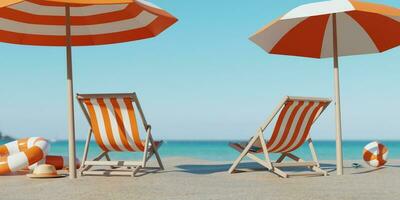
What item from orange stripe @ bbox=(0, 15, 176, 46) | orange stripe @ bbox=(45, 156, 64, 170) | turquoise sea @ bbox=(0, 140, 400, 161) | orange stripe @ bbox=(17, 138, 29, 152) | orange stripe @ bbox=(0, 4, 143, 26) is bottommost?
turquoise sea @ bbox=(0, 140, 400, 161)

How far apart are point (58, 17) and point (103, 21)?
57cm

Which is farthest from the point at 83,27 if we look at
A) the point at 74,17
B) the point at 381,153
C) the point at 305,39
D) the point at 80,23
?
the point at 381,153

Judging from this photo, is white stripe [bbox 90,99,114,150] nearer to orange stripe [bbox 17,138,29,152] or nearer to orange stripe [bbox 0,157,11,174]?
orange stripe [bbox 0,157,11,174]

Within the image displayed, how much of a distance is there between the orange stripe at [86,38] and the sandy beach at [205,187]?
1.90 m

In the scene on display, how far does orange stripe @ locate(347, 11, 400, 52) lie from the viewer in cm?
647

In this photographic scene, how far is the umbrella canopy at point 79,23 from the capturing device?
6551mm

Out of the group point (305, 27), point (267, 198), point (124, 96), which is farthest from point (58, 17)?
point (267, 198)

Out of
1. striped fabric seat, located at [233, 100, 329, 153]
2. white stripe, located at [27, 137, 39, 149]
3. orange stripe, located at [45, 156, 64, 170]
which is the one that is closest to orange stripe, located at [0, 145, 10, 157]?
white stripe, located at [27, 137, 39, 149]

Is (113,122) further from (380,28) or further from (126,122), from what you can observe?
(380,28)

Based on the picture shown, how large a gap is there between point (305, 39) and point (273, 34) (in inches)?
22.9

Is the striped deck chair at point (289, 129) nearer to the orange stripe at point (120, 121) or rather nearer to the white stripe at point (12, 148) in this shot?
the orange stripe at point (120, 121)

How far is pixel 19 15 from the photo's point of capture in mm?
6637

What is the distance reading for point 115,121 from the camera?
5.80 m

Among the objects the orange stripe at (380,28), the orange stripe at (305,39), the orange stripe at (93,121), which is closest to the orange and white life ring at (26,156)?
the orange stripe at (93,121)
